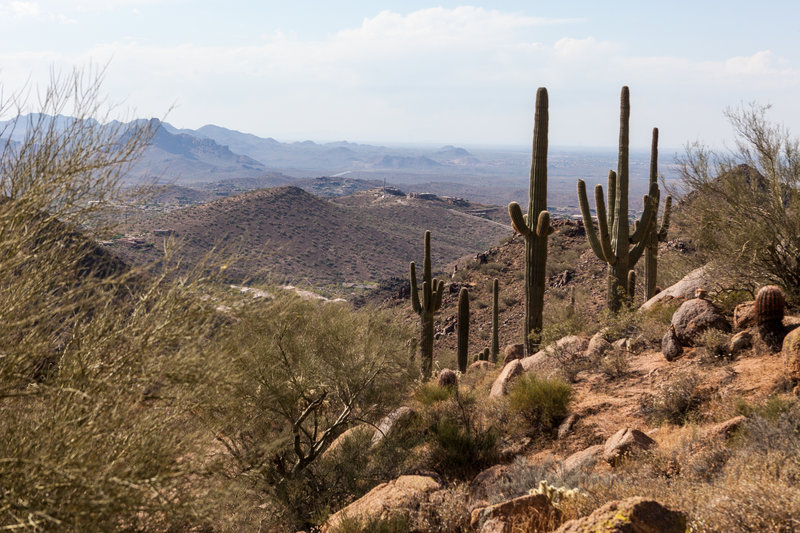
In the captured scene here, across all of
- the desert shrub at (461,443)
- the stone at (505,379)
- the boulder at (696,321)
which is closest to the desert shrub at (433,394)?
the stone at (505,379)

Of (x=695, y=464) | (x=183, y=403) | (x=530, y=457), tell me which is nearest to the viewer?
(x=183, y=403)

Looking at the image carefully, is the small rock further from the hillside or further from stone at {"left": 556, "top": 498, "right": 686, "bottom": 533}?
the hillside

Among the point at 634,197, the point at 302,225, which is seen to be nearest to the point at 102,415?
the point at 302,225

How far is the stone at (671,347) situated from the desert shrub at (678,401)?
1244 mm

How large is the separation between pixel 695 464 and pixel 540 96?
1023 centimetres

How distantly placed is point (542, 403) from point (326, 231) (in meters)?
66.7

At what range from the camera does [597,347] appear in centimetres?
1111

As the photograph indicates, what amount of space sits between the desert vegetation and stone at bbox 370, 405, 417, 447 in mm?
57

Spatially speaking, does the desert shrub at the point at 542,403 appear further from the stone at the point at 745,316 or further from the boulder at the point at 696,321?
the stone at the point at 745,316

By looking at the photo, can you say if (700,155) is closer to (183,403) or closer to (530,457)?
(530,457)

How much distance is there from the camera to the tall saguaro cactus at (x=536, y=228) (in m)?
13.1

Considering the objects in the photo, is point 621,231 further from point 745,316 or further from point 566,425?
point 566,425

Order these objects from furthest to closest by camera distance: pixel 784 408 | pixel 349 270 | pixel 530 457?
pixel 349 270
pixel 530 457
pixel 784 408

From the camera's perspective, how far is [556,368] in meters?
10.9
